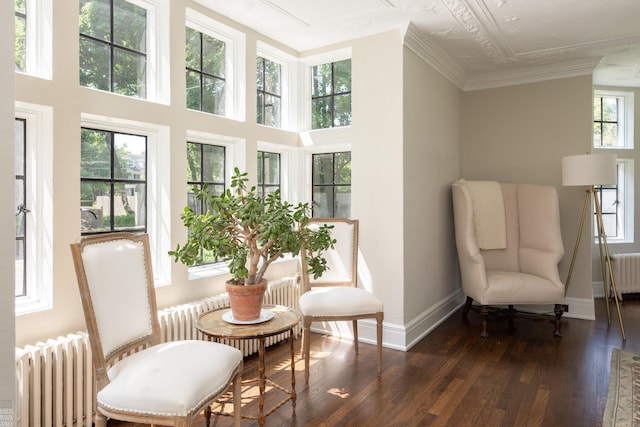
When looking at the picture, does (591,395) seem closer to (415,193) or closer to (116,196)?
(415,193)

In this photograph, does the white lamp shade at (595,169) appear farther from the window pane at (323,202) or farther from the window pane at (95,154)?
the window pane at (95,154)

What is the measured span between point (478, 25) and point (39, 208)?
132 inches

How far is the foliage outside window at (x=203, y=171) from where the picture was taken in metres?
2.98

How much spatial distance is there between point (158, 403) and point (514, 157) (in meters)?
4.37

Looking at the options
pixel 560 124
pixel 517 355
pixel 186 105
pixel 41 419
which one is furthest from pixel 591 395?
pixel 186 105

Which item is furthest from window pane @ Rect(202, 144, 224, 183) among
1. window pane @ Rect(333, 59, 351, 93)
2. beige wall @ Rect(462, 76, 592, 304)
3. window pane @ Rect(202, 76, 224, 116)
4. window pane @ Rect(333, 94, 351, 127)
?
beige wall @ Rect(462, 76, 592, 304)

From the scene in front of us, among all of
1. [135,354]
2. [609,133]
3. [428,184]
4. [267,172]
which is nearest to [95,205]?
[135,354]

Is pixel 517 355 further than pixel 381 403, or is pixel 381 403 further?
pixel 517 355

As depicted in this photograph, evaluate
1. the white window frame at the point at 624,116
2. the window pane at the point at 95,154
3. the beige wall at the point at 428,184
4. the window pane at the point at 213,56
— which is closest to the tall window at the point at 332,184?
the beige wall at the point at 428,184

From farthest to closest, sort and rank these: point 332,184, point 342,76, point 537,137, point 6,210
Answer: point 537,137
point 332,184
point 342,76
point 6,210

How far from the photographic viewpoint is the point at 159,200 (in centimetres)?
273

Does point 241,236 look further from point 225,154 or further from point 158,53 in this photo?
point 158,53

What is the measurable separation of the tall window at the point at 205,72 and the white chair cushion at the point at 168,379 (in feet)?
6.26

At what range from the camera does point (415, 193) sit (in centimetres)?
353
